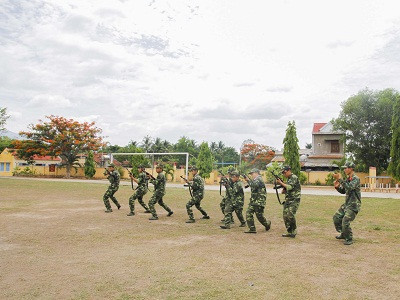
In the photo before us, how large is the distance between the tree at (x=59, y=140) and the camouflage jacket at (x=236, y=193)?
38.0 metres

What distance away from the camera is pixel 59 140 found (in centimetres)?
4553

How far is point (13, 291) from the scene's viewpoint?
210 inches

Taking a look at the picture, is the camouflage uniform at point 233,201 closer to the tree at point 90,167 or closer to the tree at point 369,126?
the tree at point 369,126

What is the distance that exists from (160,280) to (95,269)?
1.34 metres

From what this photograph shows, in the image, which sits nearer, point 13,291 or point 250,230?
point 13,291

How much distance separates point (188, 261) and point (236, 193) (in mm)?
4429

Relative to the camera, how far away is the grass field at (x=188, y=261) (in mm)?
5422

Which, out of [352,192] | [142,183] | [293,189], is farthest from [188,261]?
[142,183]

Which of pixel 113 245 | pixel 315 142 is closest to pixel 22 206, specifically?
pixel 113 245

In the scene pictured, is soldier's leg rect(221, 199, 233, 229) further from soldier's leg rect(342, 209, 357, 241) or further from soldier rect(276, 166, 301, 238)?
soldier's leg rect(342, 209, 357, 241)

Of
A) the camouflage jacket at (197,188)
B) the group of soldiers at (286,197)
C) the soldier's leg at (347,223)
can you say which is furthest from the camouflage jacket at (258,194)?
the camouflage jacket at (197,188)

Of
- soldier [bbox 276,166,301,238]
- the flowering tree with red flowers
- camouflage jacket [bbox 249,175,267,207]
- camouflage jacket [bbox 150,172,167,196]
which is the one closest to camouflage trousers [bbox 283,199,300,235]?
soldier [bbox 276,166,301,238]

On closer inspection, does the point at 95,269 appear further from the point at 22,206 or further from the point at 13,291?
the point at 22,206

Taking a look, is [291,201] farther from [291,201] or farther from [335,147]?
[335,147]
